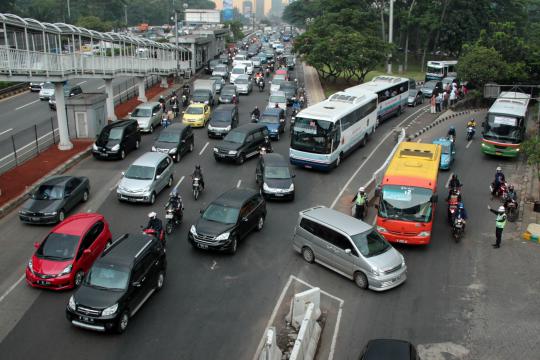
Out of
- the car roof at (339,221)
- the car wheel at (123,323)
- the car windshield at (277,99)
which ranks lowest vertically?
the car wheel at (123,323)

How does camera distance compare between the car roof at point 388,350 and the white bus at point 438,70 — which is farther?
the white bus at point 438,70

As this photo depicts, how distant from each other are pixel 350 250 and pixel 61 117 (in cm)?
1912

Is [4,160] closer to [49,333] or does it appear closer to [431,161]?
[49,333]

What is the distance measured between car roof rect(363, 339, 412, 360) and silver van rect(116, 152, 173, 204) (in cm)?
1274

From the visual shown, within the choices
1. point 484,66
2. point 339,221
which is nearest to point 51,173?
point 339,221

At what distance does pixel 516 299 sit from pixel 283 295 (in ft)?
21.6

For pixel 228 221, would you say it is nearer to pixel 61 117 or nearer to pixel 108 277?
pixel 108 277

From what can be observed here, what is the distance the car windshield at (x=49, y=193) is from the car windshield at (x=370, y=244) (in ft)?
37.3

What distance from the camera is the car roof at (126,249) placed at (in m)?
14.1

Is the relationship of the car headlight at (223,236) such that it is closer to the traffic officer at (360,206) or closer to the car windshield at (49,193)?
the traffic officer at (360,206)

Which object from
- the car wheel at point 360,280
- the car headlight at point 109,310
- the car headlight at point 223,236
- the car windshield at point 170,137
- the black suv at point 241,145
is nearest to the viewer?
the car headlight at point 109,310

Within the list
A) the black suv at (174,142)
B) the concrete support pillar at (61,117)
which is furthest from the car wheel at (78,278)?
the concrete support pillar at (61,117)

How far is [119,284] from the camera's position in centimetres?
1358

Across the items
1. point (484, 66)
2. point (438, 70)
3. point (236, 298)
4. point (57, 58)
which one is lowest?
point (236, 298)
